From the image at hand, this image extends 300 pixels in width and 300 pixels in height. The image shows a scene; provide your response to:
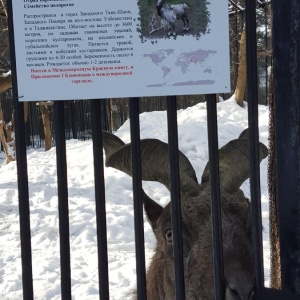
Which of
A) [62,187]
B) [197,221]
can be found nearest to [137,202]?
[62,187]

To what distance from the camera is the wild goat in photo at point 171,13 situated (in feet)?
9.60

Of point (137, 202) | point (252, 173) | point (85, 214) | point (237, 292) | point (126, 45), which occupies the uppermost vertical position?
point (126, 45)

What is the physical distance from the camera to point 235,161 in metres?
4.66

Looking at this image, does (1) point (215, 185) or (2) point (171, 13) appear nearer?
(2) point (171, 13)

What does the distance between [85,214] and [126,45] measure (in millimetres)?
9748

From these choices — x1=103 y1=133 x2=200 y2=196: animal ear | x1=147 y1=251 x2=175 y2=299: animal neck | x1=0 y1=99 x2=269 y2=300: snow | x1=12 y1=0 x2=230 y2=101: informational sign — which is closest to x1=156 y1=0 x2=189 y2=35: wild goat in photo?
x1=12 y1=0 x2=230 y2=101: informational sign

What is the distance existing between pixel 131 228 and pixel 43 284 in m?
2.74

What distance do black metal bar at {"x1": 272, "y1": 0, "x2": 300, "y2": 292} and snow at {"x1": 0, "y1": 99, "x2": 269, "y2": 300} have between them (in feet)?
13.9

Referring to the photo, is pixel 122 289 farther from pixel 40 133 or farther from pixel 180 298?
pixel 40 133

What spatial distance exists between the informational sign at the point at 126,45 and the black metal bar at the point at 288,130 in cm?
24

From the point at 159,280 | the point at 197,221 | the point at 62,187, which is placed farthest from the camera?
the point at 159,280

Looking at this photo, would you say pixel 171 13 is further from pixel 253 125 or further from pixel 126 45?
pixel 253 125

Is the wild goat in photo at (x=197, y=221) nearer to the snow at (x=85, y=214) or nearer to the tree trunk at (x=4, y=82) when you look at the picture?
the tree trunk at (x=4, y=82)

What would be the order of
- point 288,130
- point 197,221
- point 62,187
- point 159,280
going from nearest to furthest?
point 288,130
point 62,187
point 197,221
point 159,280
